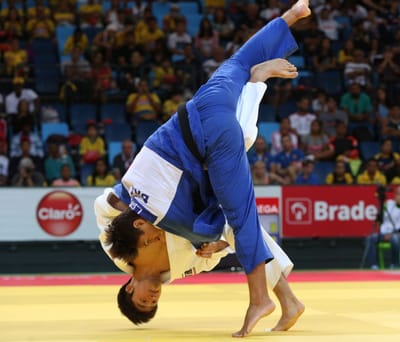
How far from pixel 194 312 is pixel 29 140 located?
818 cm

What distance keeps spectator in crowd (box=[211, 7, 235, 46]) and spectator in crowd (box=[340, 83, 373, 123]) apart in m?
2.60

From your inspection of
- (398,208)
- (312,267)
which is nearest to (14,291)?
(312,267)

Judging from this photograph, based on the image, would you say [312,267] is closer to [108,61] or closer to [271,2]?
[108,61]

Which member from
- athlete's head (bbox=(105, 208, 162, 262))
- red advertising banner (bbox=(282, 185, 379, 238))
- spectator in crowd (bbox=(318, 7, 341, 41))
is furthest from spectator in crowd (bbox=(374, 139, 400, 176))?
athlete's head (bbox=(105, 208, 162, 262))

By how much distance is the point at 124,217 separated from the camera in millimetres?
5238

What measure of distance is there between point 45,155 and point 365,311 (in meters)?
8.69

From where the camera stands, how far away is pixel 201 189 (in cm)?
524

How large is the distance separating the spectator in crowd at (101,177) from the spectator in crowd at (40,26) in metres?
3.94

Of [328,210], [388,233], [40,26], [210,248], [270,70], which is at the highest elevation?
[270,70]

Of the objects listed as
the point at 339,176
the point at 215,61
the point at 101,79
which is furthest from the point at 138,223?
the point at 215,61

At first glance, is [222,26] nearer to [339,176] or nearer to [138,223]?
[339,176]

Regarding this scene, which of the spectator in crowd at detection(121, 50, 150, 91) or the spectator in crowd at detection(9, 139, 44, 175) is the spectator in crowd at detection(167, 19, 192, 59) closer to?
the spectator in crowd at detection(121, 50, 150, 91)

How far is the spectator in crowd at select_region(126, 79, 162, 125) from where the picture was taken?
596 inches

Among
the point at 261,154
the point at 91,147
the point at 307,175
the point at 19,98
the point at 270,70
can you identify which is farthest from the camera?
the point at 19,98
